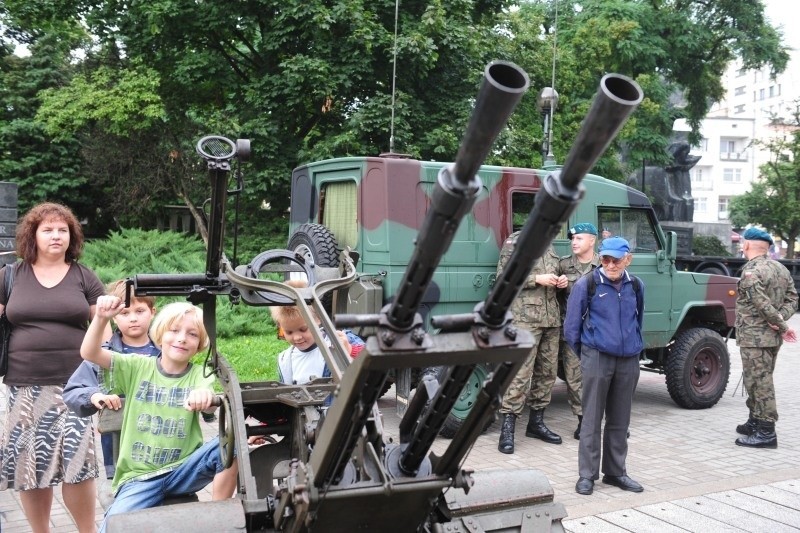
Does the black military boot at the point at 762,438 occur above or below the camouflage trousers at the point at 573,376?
below

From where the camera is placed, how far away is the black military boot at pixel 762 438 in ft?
24.9

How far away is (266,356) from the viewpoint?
10523 mm

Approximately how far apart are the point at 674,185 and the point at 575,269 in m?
26.6

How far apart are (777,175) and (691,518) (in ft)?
91.8

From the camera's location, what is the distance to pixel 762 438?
7582 millimetres

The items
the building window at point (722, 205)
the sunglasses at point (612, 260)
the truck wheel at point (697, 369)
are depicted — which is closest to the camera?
the sunglasses at point (612, 260)

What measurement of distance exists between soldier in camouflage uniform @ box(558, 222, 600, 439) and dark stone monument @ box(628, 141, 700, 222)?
22.2 meters

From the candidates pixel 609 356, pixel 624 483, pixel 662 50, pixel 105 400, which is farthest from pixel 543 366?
pixel 662 50

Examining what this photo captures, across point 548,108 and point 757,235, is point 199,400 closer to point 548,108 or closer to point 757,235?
point 757,235

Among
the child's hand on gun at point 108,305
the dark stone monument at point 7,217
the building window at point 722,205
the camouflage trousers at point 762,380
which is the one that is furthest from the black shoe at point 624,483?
the building window at point 722,205

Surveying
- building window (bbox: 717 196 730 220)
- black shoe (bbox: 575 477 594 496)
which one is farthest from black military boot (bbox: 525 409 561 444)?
building window (bbox: 717 196 730 220)

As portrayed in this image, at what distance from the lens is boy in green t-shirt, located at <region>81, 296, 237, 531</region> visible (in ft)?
11.4

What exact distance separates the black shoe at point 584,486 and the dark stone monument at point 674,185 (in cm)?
2417

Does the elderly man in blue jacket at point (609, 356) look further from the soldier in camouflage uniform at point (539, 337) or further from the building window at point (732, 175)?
the building window at point (732, 175)
